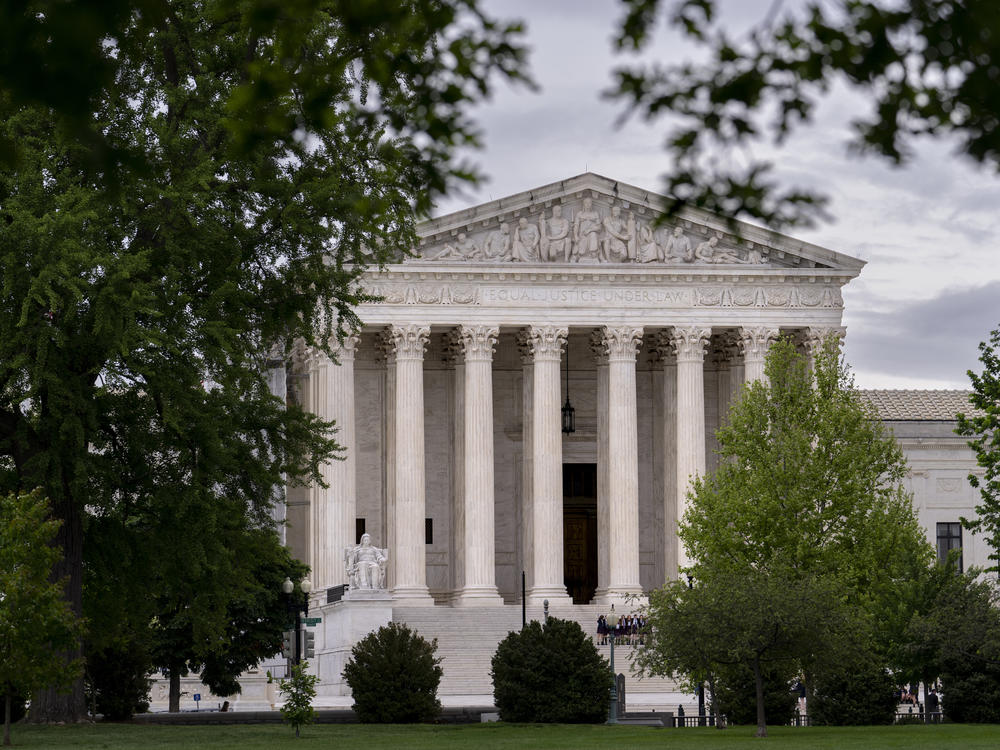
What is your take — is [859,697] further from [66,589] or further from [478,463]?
[478,463]

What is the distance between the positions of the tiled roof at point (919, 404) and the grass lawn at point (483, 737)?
4148 cm

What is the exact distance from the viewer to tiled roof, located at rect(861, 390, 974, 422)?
259ft

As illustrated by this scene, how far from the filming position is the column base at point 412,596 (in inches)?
2613

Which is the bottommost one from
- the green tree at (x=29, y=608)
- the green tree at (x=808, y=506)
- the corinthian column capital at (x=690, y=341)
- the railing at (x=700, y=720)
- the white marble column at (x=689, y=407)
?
the railing at (x=700, y=720)

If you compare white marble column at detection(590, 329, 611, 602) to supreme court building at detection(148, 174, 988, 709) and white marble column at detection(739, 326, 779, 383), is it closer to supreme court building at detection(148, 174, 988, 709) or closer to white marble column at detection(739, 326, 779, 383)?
supreme court building at detection(148, 174, 988, 709)

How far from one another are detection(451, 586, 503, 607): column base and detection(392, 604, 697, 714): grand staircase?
58cm

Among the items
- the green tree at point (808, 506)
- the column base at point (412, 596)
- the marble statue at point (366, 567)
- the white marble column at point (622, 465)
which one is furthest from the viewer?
the white marble column at point (622, 465)

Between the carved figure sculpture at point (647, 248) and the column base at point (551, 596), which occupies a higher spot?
the carved figure sculpture at point (647, 248)

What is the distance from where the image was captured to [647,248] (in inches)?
2719

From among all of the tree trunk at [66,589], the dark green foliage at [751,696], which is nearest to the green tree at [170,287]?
the tree trunk at [66,589]

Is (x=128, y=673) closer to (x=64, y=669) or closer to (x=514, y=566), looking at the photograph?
(x=64, y=669)

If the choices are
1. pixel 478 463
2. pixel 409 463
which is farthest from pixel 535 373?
pixel 409 463

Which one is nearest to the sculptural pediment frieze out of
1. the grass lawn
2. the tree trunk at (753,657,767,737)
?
the tree trunk at (753,657,767,737)

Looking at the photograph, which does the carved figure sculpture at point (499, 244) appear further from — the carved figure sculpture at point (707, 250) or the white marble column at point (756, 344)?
the white marble column at point (756, 344)
